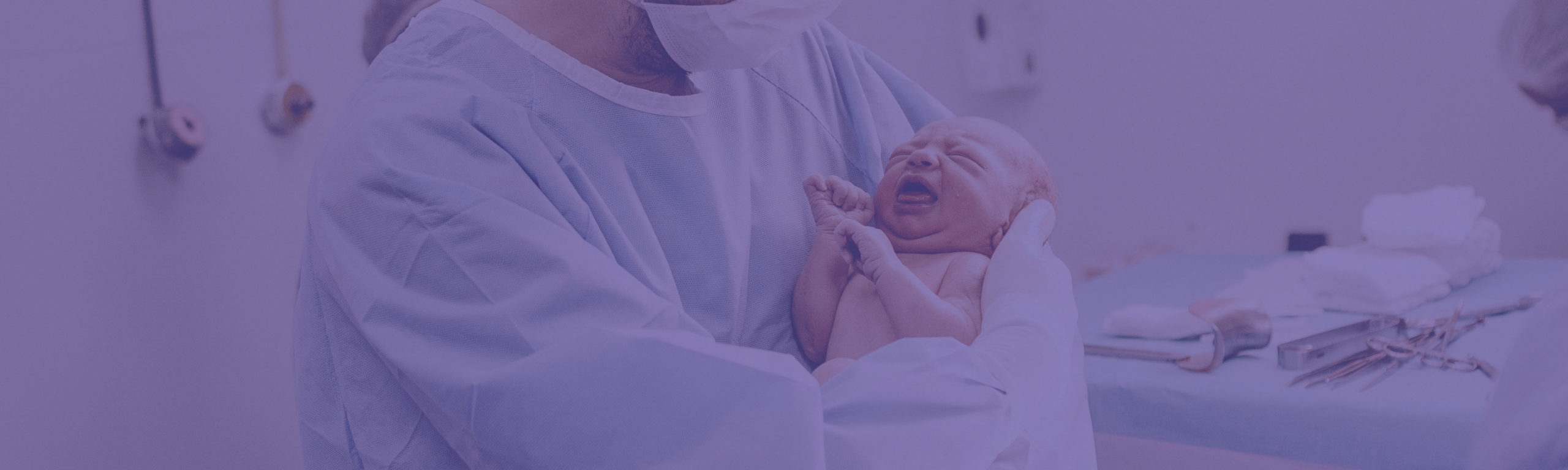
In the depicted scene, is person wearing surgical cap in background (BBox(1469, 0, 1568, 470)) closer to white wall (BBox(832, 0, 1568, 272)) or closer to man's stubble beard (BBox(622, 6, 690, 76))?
man's stubble beard (BBox(622, 6, 690, 76))

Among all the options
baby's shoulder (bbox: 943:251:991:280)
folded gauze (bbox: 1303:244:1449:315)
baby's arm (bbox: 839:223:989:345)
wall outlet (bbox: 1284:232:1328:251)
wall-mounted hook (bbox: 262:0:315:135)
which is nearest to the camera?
baby's arm (bbox: 839:223:989:345)

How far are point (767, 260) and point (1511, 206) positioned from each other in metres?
3.00

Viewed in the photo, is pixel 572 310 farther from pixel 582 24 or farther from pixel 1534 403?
pixel 1534 403

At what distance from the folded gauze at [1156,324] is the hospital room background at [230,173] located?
491 millimetres

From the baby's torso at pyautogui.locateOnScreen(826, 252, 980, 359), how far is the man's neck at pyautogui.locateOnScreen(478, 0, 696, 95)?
1.48 ft

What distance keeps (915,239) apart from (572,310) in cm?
77

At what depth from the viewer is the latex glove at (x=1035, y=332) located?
104 centimetres

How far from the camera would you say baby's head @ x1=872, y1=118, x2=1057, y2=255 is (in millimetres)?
1415

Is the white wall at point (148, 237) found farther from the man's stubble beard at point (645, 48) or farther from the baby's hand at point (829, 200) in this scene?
the baby's hand at point (829, 200)

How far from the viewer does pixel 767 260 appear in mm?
1219

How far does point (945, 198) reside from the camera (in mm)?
1418

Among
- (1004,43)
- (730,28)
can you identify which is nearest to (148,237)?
(730,28)

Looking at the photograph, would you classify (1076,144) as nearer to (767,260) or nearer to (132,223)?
(767,260)

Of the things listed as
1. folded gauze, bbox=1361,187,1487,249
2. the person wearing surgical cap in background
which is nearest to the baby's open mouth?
the person wearing surgical cap in background
